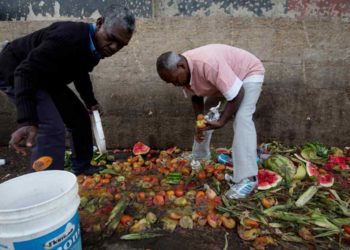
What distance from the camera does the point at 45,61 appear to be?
2.73 meters

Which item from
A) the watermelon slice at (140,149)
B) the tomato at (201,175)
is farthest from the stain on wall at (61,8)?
the tomato at (201,175)

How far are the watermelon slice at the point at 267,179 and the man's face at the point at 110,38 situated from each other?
7.08 feet

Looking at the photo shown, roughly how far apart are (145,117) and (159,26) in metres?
1.37

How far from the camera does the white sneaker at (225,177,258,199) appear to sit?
327 cm

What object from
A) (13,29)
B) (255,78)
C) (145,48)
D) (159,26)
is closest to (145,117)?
(145,48)

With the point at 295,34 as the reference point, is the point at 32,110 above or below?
below

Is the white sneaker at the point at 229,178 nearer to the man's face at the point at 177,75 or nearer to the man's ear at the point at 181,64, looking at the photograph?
the man's face at the point at 177,75

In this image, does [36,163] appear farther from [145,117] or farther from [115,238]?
[145,117]

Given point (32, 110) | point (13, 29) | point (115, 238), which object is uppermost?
point (13, 29)

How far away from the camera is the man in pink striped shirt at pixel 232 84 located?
302 cm

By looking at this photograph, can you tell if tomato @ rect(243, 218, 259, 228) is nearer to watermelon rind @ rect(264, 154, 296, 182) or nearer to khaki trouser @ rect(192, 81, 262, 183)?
khaki trouser @ rect(192, 81, 262, 183)

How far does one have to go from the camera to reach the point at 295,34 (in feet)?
14.0

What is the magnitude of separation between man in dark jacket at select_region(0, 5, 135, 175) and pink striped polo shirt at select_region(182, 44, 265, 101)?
75cm

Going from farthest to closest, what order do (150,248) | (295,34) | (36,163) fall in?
(295,34), (36,163), (150,248)
